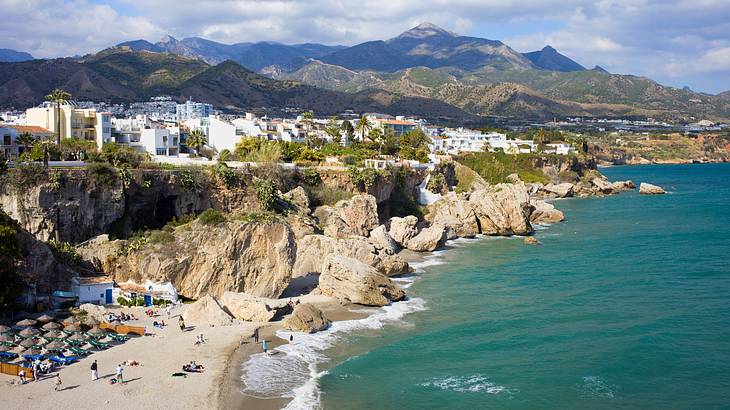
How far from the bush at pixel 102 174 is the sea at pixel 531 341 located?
1714 cm

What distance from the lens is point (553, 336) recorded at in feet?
96.0

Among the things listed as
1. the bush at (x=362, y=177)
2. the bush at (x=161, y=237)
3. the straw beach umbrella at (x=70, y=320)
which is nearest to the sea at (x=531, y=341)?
the straw beach umbrella at (x=70, y=320)

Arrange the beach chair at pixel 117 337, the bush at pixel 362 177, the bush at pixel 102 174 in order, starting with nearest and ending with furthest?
1. the beach chair at pixel 117 337
2. the bush at pixel 102 174
3. the bush at pixel 362 177

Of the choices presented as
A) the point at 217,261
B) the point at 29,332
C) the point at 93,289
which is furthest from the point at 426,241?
the point at 29,332

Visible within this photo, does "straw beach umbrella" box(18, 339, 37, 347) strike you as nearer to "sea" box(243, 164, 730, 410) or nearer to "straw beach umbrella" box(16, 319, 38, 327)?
"straw beach umbrella" box(16, 319, 38, 327)

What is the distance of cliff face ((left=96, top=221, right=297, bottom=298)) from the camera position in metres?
34.4

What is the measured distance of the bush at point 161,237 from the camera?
116 ft

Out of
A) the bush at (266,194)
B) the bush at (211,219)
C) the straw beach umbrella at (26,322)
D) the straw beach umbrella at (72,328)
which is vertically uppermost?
the bush at (266,194)

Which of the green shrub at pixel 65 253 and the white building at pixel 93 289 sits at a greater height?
the green shrub at pixel 65 253

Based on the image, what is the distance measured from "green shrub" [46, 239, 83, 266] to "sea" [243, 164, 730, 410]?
13.1 meters

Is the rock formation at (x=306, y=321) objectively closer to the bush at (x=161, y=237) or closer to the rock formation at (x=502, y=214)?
the bush at (x=161, y=237)

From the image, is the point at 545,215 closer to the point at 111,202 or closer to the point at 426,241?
the point at 426,241

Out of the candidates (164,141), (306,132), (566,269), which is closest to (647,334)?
(566,269)

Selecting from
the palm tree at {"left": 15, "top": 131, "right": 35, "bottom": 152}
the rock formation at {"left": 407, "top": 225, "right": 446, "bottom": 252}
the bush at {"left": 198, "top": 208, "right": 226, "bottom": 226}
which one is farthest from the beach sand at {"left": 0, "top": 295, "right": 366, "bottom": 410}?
the palm tree at {"left": 15, "top": 131, "right": 35, "bottom": 152}
